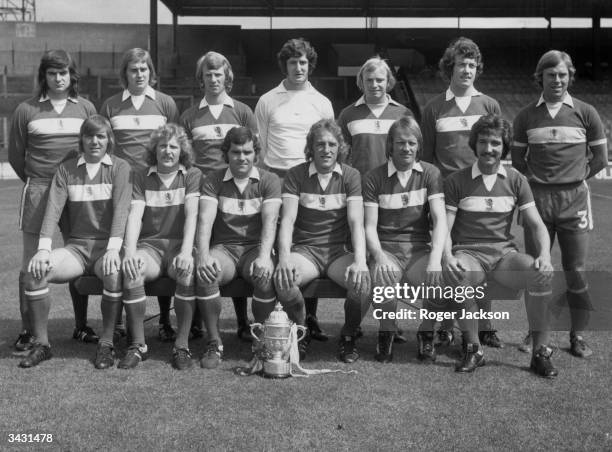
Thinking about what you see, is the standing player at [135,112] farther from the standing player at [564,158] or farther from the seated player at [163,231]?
the standing player at [564,158]

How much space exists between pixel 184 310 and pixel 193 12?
2172 centimetres

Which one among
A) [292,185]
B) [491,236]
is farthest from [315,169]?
[491,236]

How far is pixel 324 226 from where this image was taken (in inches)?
164

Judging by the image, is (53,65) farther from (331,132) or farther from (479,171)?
(479,171)

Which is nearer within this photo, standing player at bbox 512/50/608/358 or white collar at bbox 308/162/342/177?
white collar at bbox 308/162/342/177

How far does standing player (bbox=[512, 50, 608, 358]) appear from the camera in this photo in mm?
4289

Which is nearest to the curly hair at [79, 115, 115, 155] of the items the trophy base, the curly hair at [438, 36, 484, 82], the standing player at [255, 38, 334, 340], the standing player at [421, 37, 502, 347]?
the standing player at [255, 38, 334, 340]

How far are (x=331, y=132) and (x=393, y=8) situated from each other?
66.8 ft

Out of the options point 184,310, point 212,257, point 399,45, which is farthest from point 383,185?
point 399,45

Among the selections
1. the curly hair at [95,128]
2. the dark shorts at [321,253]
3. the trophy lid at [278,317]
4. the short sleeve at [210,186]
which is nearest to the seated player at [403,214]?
the dark shorts at [321,253]

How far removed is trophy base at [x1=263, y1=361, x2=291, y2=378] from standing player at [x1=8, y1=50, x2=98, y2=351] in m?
1.30

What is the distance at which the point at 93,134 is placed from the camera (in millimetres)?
4141

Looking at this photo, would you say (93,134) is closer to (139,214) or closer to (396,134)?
(139,214)

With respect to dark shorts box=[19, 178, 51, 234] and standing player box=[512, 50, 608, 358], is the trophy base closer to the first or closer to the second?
standing player box=[512, 50, 608, 358]
